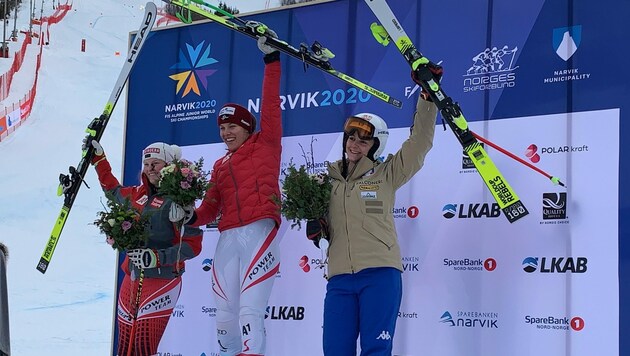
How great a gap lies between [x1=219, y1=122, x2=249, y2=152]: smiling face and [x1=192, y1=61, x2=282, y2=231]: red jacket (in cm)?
5

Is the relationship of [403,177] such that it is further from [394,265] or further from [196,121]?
[196,121]

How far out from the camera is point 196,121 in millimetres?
6441

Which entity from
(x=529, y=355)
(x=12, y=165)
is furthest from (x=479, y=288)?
(x=12, y=165)

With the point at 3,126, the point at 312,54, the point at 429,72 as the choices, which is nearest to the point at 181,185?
the point at 312,54

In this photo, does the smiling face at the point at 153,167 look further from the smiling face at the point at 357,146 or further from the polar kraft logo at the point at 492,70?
the polar kraft logo at the point at 492,70

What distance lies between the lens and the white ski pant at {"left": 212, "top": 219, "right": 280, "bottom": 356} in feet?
15.3

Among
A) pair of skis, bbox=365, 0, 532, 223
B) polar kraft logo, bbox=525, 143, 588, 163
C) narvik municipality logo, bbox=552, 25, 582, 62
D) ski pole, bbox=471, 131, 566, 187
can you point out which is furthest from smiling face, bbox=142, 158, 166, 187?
narvik municipality logo, bbox=552, 25, 582, 62

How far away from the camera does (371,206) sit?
175 inches

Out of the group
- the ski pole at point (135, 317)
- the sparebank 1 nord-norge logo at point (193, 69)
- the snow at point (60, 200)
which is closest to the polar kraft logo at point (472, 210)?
the ski pole at point (135, 317)

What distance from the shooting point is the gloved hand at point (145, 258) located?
4828 millimetres

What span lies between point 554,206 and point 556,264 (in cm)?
34

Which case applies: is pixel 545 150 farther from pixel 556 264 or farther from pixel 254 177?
pixel 254 177

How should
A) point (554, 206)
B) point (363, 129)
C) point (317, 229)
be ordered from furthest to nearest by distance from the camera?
point (554, 206), point (363, 129), point (317, 229)

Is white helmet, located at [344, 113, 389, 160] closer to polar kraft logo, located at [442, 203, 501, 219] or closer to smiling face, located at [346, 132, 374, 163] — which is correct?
smiling face, located at [346, 132, 374, 163]
